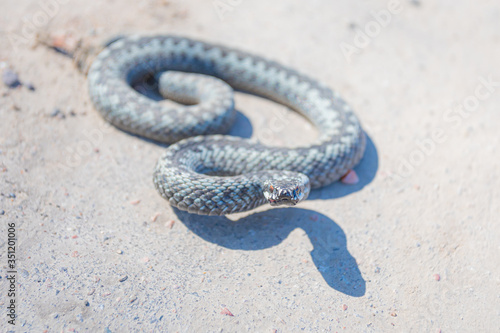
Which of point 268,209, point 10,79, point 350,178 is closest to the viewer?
point 268,209

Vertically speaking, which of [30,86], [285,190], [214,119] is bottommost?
[30,86]

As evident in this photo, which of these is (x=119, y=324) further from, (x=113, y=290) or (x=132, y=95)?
(x=132, y=95)

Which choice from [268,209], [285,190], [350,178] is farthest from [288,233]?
[350,178]

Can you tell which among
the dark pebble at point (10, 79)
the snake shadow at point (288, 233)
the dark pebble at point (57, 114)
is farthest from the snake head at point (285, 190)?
the dark pebble at point (10, 79)

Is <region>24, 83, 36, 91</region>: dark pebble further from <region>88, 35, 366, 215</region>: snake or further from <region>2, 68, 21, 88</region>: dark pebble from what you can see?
<region>88, 35, 366, 215</region>: snake

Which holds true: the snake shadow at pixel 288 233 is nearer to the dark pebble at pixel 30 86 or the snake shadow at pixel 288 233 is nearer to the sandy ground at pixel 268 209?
the sandy ground at pixel 268 209

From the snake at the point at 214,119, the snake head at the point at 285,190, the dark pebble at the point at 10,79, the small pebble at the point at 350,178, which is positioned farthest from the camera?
the dark pebble at the point at 10,79

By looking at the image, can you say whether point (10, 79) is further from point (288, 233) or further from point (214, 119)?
point (288, 233)
